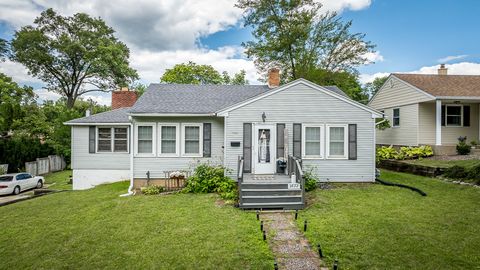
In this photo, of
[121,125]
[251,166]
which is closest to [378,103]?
[251,166]

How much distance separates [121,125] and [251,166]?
6943mm

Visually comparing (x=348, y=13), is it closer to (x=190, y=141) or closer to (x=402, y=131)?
(x=402, y=131)

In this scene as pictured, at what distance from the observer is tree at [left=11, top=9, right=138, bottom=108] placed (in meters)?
30.9

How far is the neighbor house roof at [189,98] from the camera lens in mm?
11310

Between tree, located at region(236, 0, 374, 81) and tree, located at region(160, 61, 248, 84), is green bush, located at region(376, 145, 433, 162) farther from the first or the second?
tree, located at region(160, 61, 248, 84)

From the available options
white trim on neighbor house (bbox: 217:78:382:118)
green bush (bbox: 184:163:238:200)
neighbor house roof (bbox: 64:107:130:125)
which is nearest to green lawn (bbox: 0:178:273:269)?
green bush (bbox: 184:163:238:200)

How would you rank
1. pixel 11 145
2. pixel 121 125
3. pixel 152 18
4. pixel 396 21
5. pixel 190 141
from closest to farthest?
pixel 190 141, pixel 121 125, pixel 152 18, pixel 396 21, pixel 11 145

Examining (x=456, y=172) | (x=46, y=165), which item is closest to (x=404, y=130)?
(x=456, y=172)

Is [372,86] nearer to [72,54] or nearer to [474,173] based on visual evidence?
[474,173]

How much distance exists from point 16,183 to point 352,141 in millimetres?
18149

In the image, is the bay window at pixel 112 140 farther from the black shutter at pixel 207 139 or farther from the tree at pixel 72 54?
the tree at pixel 72 54

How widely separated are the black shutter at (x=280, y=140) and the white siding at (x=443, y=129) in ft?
33.8

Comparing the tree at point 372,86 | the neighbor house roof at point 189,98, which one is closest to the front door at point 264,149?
the neighbor house roof at point 189,98

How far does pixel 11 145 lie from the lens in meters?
20.5
